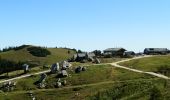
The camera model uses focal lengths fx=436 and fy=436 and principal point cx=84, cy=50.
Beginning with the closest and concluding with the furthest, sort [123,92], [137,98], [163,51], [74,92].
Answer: [137,98] < [123,92] < [74,92] < [163,51]

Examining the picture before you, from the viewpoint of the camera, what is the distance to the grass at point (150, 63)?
459 feet

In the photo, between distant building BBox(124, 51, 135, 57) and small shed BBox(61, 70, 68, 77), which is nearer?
small shed BBox(61, 70, 68, 77)

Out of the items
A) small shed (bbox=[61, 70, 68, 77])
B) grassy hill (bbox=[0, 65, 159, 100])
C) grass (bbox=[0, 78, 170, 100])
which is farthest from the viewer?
small shed (bbox=[61, 70, 68, 77])

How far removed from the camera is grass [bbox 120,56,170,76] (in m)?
140

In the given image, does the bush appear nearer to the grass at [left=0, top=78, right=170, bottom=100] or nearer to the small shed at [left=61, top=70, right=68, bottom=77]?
the grass at [left=0, top=78, right=170, bottom=100]

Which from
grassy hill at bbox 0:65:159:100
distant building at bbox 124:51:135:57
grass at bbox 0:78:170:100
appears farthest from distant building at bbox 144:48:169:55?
grass at bbox 0:78:170:100

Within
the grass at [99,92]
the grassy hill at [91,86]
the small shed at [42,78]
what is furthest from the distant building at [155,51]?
the grass at [99,92]

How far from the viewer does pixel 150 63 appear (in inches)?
5906

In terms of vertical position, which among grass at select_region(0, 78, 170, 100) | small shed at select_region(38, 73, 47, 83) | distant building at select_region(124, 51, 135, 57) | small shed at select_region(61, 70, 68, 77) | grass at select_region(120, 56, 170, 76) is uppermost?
distant building at select_region(124, 51, 135, 57)

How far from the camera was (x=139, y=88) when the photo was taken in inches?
4368

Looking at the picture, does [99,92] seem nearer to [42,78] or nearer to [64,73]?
[64,73]

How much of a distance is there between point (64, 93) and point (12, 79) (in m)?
26.3

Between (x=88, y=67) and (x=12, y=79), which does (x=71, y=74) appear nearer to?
(x=88, y=67)

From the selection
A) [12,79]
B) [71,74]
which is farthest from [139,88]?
[12,79]
